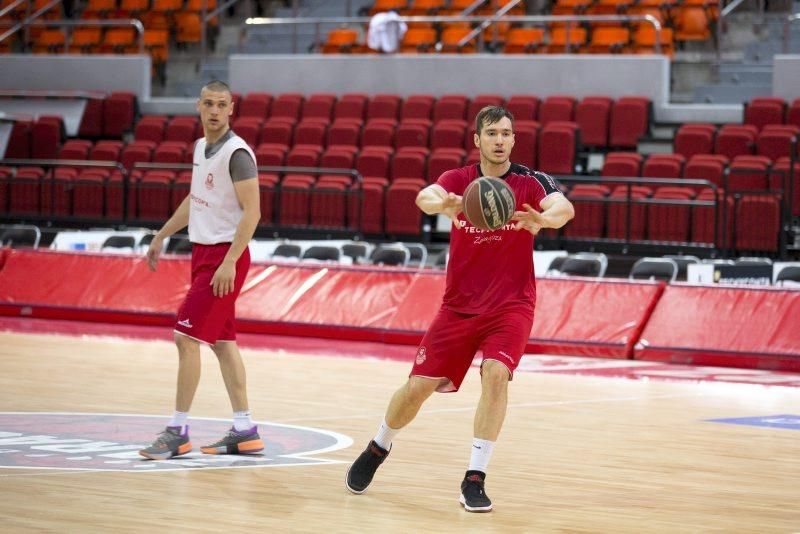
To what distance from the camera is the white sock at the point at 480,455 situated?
278 inches

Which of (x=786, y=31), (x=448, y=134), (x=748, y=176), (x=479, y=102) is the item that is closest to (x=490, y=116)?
(x=748, y=176)

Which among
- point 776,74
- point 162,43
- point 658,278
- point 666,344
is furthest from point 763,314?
point 162,43

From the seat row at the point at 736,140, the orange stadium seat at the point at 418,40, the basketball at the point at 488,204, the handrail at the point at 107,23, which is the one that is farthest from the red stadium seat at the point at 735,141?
the basketball at the point at 488,204

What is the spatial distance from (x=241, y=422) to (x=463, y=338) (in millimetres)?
1826

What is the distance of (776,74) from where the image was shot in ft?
78.1

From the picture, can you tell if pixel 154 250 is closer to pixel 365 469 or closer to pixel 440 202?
pixel 365 469

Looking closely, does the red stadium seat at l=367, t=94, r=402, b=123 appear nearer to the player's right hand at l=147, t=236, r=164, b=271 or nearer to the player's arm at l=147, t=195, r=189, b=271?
the player's arm at l=147, t=195, r=189, b=271

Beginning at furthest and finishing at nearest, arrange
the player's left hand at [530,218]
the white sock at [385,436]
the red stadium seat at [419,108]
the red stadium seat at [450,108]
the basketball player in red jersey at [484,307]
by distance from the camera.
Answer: the red stadium seat at [419,108] → the red stadium seat at [450,108] → the white sock at [385,436] → the basketball player in red jersey at [484,307] → the player's left hand at [530,218]

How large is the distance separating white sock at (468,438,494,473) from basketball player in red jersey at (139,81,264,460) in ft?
6.21

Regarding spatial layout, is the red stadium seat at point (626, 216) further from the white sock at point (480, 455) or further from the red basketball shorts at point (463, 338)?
the white sock at point (480, 455)

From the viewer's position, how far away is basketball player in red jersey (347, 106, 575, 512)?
7133 mm

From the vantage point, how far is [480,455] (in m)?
7.07

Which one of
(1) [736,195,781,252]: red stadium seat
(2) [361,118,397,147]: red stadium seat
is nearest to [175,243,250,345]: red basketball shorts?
(1) [736,195,781,252]: red stadium seat

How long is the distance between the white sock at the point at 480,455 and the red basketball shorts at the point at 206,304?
1949 mm
